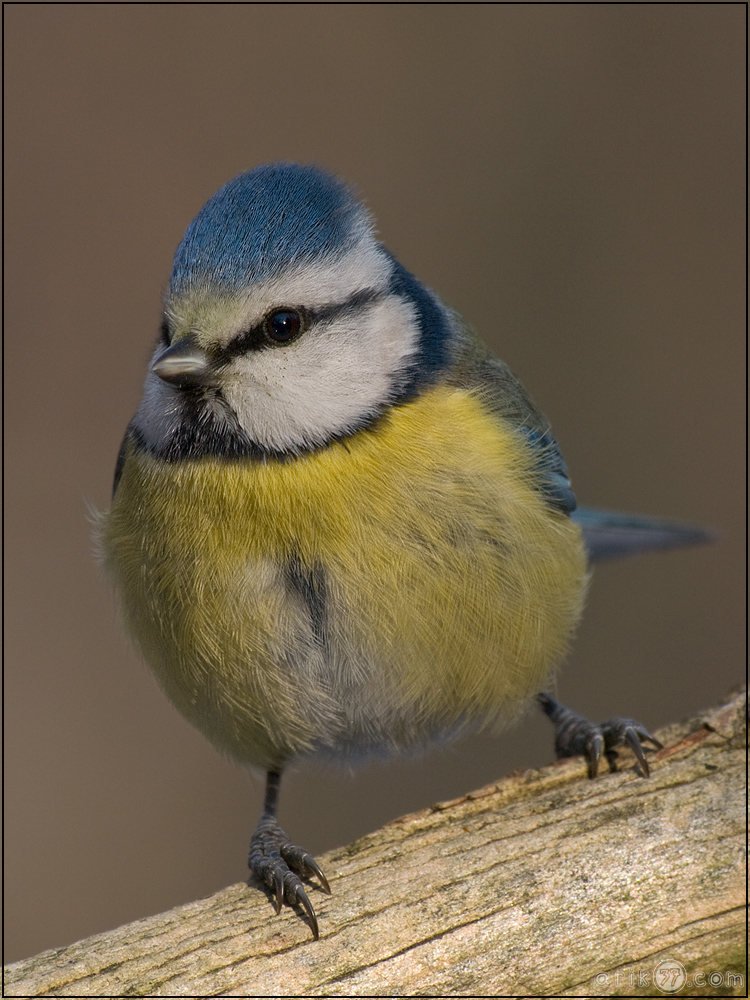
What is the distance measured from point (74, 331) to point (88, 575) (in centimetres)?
133

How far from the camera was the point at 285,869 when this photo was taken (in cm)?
245

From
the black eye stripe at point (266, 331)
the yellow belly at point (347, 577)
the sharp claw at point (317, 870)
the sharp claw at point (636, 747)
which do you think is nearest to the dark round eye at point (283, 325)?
the black eye stripe at point (266, 331)

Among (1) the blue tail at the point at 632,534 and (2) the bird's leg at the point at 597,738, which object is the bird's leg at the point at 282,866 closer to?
(2) the bird's leg at the point at 597,738

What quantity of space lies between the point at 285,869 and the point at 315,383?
1.18 m

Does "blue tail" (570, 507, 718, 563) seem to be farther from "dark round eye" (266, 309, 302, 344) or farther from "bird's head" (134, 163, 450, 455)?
"dark round eye" (266, 309, 302, 344)

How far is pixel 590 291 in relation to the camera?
5.90 meters

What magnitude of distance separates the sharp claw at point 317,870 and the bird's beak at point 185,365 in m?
1.17

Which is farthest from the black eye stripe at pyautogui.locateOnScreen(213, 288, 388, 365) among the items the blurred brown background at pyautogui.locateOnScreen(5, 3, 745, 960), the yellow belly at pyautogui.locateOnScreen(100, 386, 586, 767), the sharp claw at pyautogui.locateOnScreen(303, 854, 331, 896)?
the blurred brown background at pyautogui.locateOnScreen(5, 3, 745, 960)

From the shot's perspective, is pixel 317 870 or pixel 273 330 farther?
pixel 317 870

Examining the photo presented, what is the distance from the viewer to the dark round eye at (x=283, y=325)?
2303 mm

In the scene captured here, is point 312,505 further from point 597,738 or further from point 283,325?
point 597,738

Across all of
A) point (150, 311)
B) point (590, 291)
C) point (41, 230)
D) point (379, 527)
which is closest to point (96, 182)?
point (41, 230)

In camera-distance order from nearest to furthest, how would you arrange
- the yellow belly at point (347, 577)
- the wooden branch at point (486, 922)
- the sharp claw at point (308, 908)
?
the wooden branch at point (486, 922)
the sharp claw at point (308, 908)
the yellow belly at point (347, 577)

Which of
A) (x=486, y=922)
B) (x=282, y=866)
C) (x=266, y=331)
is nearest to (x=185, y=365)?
(x=266, y=331)
